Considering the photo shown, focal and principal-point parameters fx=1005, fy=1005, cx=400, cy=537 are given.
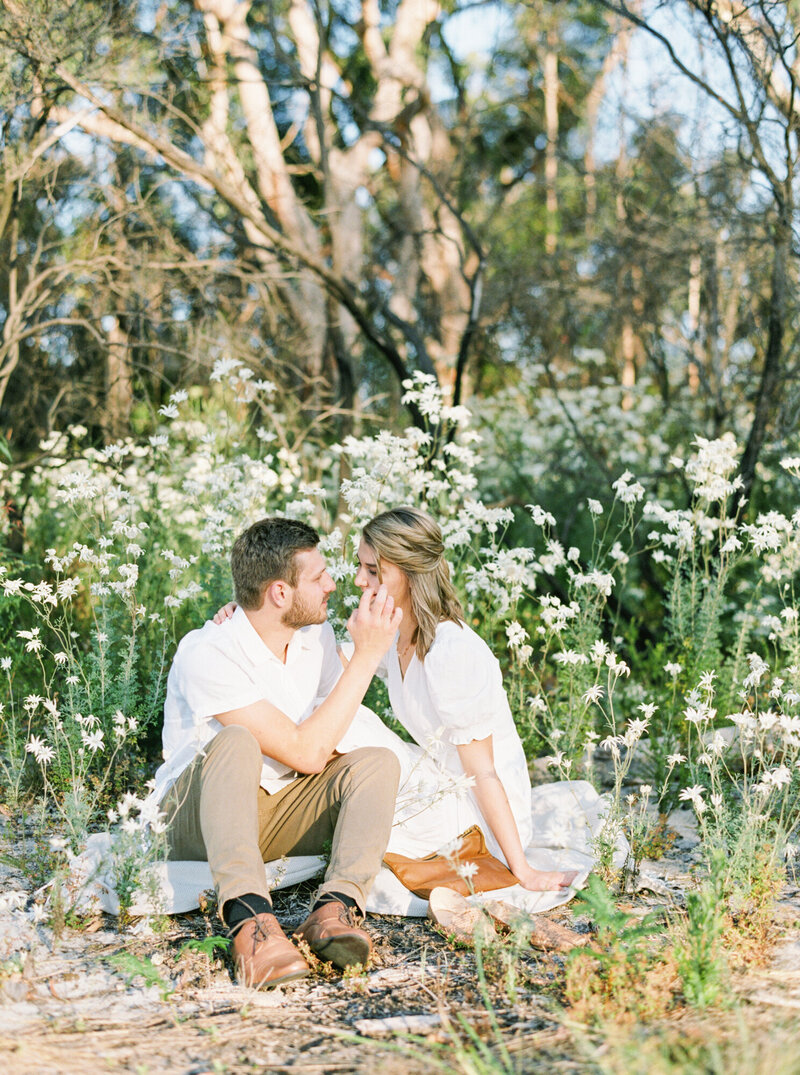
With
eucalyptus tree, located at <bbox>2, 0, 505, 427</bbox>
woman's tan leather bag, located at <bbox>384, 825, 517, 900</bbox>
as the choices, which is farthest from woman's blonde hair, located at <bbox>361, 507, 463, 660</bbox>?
eucalyptus tree, located at <bbox>2, 0, 505, 427</bbox>

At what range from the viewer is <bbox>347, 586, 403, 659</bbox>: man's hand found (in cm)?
316

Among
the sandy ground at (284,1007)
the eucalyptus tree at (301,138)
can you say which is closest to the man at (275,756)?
the sandy ground at (284,1007)

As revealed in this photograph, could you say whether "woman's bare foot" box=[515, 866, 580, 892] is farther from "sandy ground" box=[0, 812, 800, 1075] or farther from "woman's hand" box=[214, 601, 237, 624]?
"woman's hand" box=[214, 601, 237, 624]

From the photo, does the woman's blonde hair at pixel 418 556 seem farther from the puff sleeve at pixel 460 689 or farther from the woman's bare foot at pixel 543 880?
the woman's bare foot at pixel 543 880

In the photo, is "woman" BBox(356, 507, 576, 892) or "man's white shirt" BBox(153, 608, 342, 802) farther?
"woman" BBox(356, 507, 576, 892)

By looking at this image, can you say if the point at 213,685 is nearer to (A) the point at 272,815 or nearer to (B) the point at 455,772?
(A) the point at 272,815

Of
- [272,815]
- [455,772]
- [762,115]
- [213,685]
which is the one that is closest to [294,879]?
[272,815]

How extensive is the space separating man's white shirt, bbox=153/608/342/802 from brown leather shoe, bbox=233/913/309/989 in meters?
0.55

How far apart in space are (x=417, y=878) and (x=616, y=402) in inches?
237

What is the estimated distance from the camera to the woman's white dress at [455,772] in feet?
10.6

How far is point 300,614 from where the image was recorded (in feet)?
→ 10.9

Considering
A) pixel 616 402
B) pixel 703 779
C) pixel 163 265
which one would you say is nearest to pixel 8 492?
pixel 163 265

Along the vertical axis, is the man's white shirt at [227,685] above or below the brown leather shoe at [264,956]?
above

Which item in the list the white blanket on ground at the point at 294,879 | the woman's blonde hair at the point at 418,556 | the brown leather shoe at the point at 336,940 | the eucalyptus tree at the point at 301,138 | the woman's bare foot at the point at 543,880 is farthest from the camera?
the eucalyptus tree at the point at 301,138
